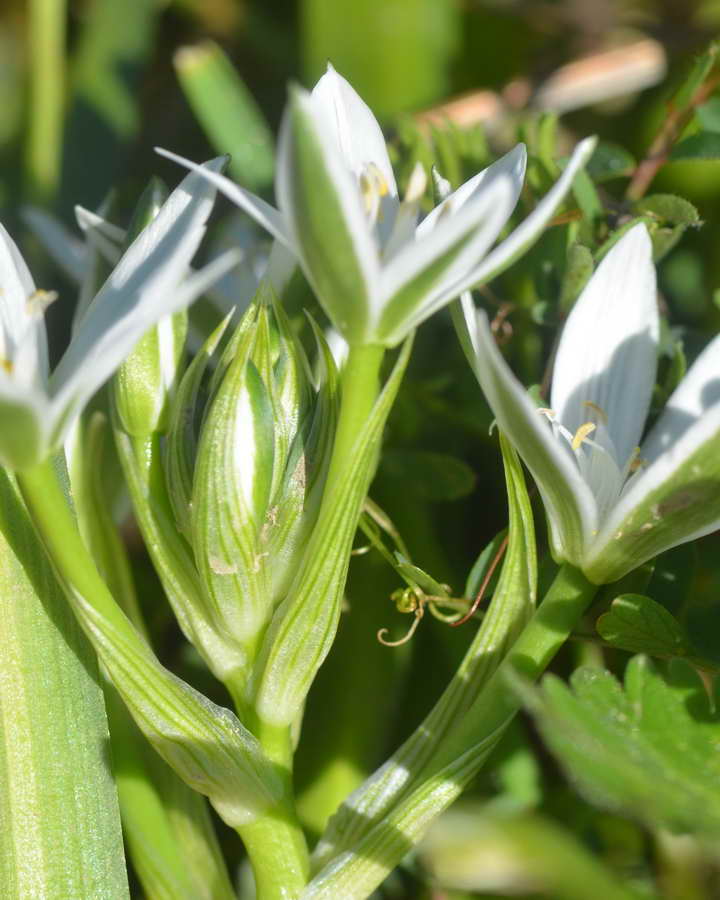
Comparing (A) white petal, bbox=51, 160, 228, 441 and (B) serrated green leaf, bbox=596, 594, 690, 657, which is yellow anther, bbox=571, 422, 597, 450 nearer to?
(B) serrated green leaf, bbox=596, 594, 690, 657

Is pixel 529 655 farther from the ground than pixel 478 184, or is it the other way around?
pixel 478 184

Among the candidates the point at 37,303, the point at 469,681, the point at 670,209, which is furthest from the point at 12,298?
the point at 670,209

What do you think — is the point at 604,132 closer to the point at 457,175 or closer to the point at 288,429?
the point at 457,175

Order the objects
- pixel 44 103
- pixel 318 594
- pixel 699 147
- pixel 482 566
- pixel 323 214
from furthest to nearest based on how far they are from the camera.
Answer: pixel 44 103 → pixel 699 147 → pixel 482 566 → pixel 318 594 → pixel 323 214

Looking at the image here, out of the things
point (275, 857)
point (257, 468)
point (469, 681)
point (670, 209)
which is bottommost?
point (275, 857)

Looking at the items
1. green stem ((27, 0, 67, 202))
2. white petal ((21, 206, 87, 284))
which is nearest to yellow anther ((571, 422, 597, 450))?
white petal ((21, 206, 87, 284))

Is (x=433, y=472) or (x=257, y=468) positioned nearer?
(x=257, y=468)

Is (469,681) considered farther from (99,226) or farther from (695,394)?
(99,226)
